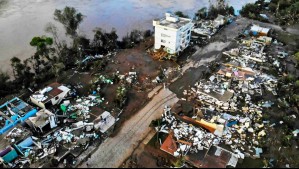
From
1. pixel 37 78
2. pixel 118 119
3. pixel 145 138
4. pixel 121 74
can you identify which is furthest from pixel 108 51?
pixel 145 138

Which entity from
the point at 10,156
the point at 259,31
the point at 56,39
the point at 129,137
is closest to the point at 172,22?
the point at 259,31

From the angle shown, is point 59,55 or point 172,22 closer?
point 59,55

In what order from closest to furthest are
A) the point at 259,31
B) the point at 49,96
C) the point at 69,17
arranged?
1. the point at 49,96
2. the point at 69,17
3. the point at 259,31

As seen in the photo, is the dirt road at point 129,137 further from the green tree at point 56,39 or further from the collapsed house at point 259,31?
the collapsed house at point 259,31

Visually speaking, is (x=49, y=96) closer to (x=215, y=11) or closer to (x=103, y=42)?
(x=103, y=42)

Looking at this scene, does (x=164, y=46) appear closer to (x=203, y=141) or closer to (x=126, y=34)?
(x=126, y=34)

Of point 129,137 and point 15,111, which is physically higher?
point 15,111
